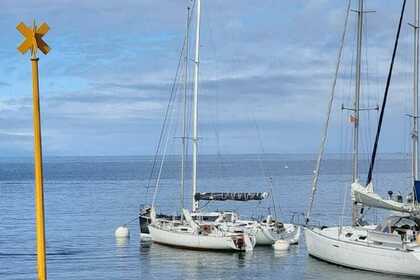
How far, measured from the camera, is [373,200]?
36.8m

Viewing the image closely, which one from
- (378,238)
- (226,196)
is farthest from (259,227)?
(378,238)

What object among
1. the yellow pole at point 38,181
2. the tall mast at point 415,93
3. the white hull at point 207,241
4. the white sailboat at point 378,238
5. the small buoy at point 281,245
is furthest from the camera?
the small buoy at point 281,245

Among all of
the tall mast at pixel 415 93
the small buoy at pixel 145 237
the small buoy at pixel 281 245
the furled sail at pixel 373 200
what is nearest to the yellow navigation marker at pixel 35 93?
the furled sail at pixel 373 200

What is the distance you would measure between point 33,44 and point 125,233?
1709 inches

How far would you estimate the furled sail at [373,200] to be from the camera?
1394 inches

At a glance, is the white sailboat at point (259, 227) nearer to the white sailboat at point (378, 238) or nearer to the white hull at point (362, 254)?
the white sailboat at point (378, 238)

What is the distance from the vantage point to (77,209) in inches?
3406

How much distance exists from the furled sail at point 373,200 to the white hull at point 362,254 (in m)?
1.43

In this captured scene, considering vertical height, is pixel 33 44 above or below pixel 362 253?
above

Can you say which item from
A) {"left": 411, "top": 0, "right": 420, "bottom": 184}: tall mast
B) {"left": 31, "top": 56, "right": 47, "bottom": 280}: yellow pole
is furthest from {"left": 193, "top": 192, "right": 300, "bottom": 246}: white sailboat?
{"left": 31, "top": 56, "right": 47, "bottom": 280}: yellow pole

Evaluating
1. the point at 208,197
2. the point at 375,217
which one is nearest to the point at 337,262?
the point at 208,197

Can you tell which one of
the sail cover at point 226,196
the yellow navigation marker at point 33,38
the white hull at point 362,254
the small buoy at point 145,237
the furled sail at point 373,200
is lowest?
the small buoy at point 145,237

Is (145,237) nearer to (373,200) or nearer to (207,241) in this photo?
(207,241)

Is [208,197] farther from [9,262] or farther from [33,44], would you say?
[33,44]
